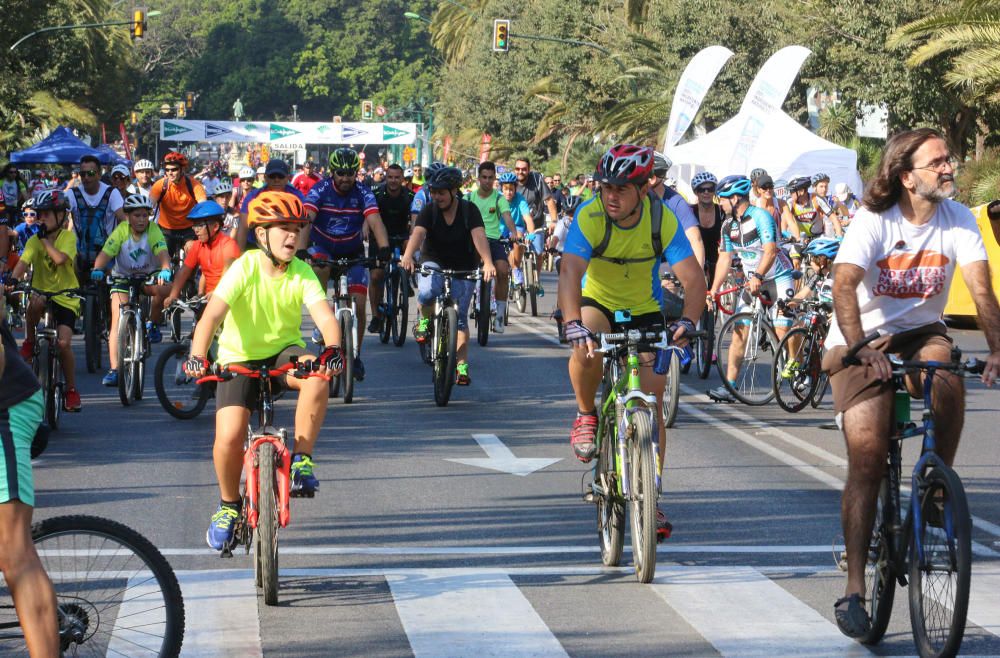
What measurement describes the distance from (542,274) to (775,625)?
88.9 feet

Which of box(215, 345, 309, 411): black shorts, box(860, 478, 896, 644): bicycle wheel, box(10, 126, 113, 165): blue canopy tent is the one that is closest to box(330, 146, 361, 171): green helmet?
box(215, 345, 309, 411): black shorts

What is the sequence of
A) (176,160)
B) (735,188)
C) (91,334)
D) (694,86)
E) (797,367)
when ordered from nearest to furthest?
(797,367), (735,188), (91,334), (176,160), (694,86)

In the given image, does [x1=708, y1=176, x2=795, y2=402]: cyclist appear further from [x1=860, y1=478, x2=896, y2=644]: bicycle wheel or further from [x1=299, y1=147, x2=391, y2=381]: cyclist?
[x1=860, y1=478, x2=896, y2=644]: bicycle wheel

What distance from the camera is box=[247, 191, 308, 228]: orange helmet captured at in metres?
7.34

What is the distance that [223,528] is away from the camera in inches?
276

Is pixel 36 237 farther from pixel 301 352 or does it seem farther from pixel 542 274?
pixel 542 274

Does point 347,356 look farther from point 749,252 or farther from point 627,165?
point 627,165

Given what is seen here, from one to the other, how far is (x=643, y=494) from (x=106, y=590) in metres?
2.75

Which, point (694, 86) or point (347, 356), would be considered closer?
point (347, 356)

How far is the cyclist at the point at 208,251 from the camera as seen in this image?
42.6 feet

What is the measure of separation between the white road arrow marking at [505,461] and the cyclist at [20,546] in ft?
19.0

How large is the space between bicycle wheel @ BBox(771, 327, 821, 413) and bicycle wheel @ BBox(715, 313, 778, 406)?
134 mm

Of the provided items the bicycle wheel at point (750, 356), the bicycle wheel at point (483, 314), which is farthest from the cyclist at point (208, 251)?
the bicycle wheel at point (483, 314)

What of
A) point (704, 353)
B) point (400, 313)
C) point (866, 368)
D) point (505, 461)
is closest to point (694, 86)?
point (400, 313)
